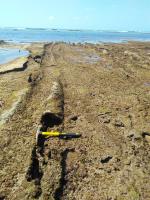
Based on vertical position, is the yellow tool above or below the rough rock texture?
above

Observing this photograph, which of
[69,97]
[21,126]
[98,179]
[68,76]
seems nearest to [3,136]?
[21,126]

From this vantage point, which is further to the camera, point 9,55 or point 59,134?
point 9,55

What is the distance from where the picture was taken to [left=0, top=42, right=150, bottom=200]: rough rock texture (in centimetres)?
1288

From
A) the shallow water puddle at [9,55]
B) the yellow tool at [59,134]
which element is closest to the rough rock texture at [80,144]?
the yellow tool at [59,134]

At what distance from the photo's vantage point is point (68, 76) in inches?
1331

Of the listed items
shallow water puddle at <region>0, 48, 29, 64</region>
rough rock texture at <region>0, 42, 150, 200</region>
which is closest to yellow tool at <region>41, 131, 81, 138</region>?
rough rock texture at <region>0, 42, 150, 200</region>

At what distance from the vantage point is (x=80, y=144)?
55.6 feet

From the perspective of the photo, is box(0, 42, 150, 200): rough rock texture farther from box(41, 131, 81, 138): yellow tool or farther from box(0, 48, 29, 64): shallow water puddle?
box(0, 48, 29, 64): shallow water puddle

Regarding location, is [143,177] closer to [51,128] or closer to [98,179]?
[98,179]

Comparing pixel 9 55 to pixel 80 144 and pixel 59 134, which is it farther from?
pixel 80 144

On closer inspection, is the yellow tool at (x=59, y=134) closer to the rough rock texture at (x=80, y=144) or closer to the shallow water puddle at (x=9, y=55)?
the rough rock texture at (x=80, y=144)

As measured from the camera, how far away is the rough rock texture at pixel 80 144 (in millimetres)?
12875

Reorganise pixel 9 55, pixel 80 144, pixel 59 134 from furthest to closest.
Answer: pixel 9 55 < pixel 59 134 < pixel 80 144

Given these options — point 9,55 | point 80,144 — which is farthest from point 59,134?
point 9,55
